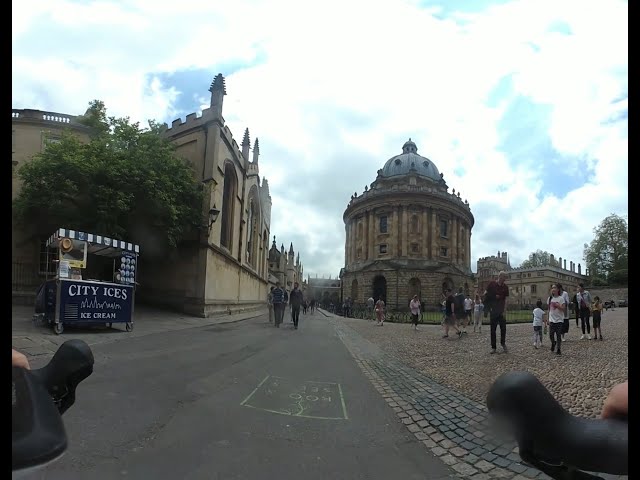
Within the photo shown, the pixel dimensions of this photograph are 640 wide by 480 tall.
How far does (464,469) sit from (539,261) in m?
105

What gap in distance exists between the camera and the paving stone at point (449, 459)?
3.26 m

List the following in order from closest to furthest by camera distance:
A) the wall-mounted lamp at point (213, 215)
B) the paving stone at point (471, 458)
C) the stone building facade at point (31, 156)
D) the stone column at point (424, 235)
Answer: the paving stone at point (471, 458) < the stone building facade at point (31, 156) < the wall-mounted lamp at point (213, 215) < the stone column at point (424, 235)

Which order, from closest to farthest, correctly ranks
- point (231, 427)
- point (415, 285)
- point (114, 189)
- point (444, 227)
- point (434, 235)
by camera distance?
point (231, 427) → point (114, 189) → point (415, 285) → point (434, 235) → point (444, 227)

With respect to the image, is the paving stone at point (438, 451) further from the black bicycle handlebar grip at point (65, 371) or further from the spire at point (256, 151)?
the spire at point (256, 151)

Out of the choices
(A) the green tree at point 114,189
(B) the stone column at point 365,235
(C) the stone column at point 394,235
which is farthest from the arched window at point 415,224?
(A) the green tree at point 114,189

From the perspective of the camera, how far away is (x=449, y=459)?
10.9ft

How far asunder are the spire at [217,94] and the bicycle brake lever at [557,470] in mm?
22379

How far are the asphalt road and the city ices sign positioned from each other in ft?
11.2

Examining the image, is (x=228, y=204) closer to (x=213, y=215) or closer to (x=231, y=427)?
(x=213, y=215)

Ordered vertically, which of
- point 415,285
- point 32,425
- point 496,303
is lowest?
point 415,285

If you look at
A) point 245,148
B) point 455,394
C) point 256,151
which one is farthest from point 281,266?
point 455,394

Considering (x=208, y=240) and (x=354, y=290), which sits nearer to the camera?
(x=208, y=240)

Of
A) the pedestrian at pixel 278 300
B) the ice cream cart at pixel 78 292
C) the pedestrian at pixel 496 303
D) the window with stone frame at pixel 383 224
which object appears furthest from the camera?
the window with stone frame at pixel 383 224

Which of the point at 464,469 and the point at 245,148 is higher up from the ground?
→ the point at 245,148
